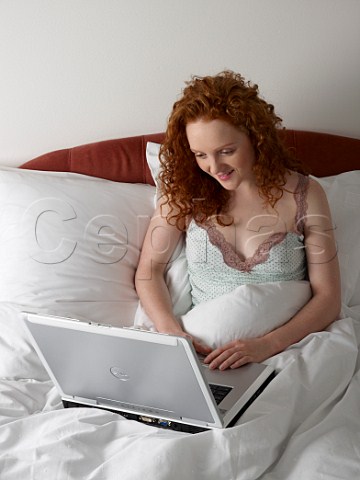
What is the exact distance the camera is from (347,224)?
2102mm

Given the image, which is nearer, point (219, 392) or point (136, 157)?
point (219, 392)

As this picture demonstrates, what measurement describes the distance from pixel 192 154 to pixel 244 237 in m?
0.26

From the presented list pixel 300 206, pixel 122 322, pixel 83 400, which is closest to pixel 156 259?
pixel 122 322

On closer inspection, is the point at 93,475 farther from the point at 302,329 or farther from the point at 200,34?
the point at 200,34

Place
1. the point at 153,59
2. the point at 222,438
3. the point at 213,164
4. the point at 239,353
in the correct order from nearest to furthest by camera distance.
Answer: the point at 222,438 < the point at 239,353 < the point at 213,164 < the point at 153,59

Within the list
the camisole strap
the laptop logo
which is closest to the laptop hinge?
the laptop logo

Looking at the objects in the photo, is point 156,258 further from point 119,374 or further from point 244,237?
point 119,374

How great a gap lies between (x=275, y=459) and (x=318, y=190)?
79cm

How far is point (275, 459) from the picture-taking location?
1.40 meters

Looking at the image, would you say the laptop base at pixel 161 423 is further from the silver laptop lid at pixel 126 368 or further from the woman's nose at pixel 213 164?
the woman's nose at pixel 213 164

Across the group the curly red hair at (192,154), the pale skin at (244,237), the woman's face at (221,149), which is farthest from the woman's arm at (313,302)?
the woman's face at (221,149)

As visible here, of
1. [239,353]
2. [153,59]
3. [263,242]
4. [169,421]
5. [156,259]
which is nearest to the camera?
[169,421]

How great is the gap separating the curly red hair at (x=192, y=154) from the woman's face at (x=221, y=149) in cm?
2

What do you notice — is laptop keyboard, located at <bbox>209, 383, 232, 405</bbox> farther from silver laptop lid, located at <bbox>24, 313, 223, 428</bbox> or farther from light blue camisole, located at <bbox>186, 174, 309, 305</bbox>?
light blue camisole, located at <bbox>186, 174, 309, 305</bbox>
